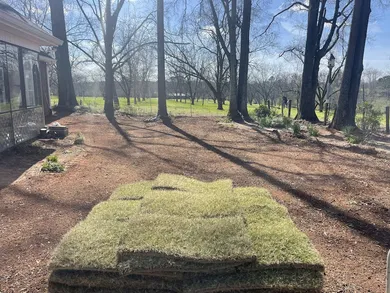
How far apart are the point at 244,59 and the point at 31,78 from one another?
33.3ft

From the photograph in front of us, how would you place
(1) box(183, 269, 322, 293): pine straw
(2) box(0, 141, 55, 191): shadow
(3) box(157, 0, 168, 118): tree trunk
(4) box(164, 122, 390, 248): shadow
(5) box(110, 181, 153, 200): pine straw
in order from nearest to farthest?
(1) box(183, 269, 322, 293): pine straw → (4) box(164, 122, 390, 248): shadow → (5) box(110, 181, 153, 200): pine straw → (2) box(0, 141, 55, 191): shadow → (3) box(157, 0, 168, 118): tree trunk

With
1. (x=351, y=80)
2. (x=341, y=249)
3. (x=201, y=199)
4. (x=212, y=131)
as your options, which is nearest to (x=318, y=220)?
(x=341, y=249)

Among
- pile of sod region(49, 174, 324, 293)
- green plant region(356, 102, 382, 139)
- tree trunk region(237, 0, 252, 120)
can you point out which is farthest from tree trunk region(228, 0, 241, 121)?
pile of sod region(49, 174, 324, 293)

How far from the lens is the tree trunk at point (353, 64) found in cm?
1089

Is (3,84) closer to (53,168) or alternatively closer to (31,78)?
(31,78)

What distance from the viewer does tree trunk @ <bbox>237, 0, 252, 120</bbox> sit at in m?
15.1

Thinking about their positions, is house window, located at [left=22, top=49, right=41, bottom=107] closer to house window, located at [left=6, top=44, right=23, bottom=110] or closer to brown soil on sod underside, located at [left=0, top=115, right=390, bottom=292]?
house window, located at [left=6, top=44, right=23, bottom=110]

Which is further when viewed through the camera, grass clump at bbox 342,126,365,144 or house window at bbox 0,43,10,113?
grass clump at bbox 342,126,365,144

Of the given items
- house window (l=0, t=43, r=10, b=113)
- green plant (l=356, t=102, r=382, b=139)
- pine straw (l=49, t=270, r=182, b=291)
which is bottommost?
pine straw (l=49, t=270, r=182, b=291)

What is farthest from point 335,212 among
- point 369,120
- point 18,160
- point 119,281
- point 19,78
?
point 369,120

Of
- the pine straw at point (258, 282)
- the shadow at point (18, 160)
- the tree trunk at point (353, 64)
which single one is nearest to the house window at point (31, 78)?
the shadow at point (18, 160)

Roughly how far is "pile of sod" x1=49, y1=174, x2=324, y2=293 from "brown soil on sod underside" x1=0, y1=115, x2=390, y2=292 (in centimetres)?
43

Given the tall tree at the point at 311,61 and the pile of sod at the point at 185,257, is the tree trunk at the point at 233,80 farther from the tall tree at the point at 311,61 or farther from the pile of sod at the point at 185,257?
the pile of sod at the point at 185,257

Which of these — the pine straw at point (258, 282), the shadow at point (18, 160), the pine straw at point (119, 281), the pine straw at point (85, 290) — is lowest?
the shadow at point (18, 160)
